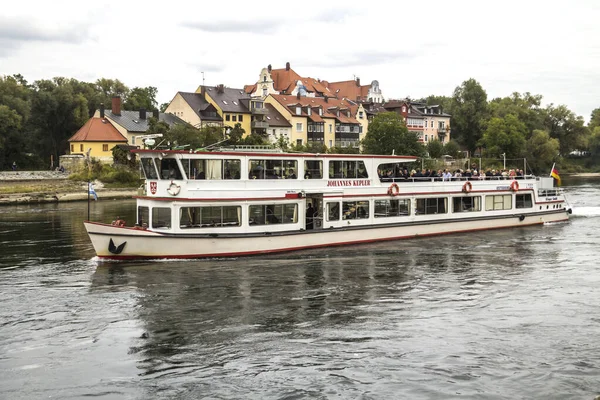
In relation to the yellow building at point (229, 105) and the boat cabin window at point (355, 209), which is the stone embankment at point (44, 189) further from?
the boat cabin window at point (355, 209)

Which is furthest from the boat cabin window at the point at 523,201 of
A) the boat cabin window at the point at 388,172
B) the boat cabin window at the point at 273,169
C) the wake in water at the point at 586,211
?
the boat cabin window at the point at 273,169

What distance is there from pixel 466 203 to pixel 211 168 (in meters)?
17.3

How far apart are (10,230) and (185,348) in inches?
1132

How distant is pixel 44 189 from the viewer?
67.9m

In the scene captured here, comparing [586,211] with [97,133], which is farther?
[97,133]

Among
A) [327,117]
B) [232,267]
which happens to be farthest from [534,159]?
[232,267]

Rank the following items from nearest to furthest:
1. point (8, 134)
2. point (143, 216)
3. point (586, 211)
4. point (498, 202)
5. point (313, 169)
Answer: point (143, 216) < point (313, 169) < point (498, 202) < point (586, 211) < point (8, 134)

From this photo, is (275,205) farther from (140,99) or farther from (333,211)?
(140,99)

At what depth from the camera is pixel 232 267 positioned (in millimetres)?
27188

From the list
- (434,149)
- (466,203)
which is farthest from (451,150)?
(466,203)

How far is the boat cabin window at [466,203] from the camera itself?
37991 millimetres

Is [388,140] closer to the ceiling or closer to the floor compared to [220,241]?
closer to the ceiling

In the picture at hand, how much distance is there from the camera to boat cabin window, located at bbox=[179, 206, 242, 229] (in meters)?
28.0

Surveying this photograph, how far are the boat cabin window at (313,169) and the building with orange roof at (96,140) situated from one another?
176 feet
